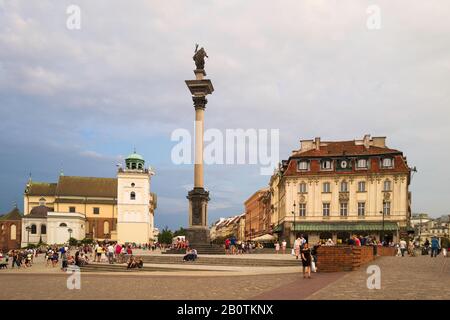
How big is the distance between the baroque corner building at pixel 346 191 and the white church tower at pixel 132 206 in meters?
45.2

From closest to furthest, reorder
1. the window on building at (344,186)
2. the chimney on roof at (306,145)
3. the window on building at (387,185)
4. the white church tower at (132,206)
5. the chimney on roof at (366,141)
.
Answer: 1. the window on building at (387,185)
2. the window on building at (344,186)
3. the chimney on roof at (366,141)
4. the chimney on roof at (306,145)
5. the white church tower at (132,206)

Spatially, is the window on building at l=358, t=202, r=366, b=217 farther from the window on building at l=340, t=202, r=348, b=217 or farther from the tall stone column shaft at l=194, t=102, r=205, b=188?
the tall stone column shaft at l=194, t=102, r=205, b=188

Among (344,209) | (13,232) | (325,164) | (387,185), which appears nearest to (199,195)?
(325,164)

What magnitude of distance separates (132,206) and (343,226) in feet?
178

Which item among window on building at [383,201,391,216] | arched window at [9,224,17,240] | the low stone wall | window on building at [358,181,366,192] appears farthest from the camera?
arched window at [9,224,17,240]

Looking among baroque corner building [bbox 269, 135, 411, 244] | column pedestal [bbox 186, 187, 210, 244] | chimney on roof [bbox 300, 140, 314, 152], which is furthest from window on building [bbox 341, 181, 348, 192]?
column pedestal [bbox 186, 187, 210, 244]

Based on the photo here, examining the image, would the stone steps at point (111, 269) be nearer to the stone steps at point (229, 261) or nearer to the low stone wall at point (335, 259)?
the stone steps at point (229, 261)

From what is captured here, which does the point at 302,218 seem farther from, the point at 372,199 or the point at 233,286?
the point at 233,286

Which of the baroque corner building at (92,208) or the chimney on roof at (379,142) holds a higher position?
the chimney on roof at (379,142)

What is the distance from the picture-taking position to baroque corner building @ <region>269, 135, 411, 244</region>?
6956 cm

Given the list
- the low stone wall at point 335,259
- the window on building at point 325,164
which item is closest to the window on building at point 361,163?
the window on building at point 325,164

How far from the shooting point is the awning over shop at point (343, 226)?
6919cm

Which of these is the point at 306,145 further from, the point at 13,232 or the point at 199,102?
the point at 13,232
